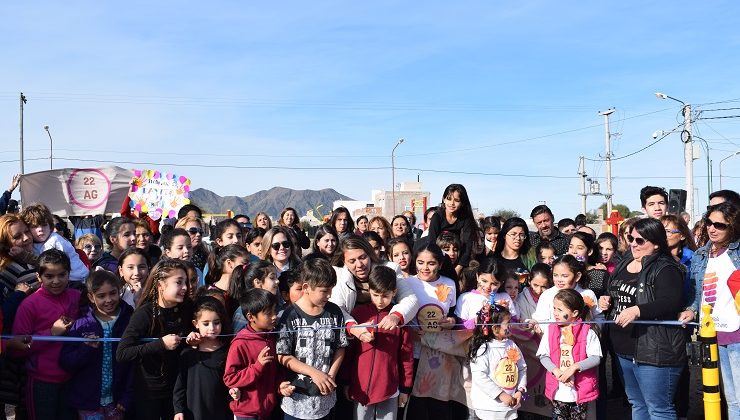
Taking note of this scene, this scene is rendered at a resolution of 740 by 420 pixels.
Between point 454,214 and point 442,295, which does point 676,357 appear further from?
point 454,214

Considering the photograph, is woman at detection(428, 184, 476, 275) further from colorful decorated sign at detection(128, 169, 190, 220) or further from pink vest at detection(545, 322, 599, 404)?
colorful decorated sign at detection(128, 169, 190, 220)

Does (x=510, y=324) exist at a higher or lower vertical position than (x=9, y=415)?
higher

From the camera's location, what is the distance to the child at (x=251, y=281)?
500 centimetres

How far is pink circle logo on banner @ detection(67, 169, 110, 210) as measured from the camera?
12062mm

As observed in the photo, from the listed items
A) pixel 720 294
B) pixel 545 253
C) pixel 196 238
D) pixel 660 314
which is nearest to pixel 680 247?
pixel 545 253

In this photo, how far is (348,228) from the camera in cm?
924

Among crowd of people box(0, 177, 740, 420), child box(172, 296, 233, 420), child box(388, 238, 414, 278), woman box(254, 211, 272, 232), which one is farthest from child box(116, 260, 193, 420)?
woman box(254, 211, 272, 232)

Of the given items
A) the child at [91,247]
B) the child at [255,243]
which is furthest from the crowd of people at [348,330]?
the child at [91,247]

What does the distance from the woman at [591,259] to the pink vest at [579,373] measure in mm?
1290

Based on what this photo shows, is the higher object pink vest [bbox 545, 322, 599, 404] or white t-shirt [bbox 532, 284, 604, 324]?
white t-shirt [bbox 532, 284, 604, 324]

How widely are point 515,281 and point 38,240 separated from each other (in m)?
4.49

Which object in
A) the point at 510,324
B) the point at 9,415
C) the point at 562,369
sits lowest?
the point at 9,415

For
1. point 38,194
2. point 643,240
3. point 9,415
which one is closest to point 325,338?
point 643,240

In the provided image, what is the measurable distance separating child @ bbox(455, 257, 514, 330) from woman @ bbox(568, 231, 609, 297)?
1.32 meters
